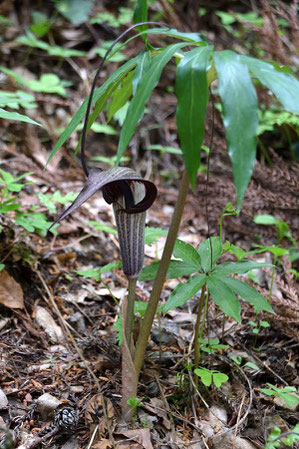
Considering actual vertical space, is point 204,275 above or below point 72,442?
above

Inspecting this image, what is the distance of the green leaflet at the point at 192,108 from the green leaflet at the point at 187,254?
0.66 m

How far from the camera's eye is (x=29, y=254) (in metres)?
2.36

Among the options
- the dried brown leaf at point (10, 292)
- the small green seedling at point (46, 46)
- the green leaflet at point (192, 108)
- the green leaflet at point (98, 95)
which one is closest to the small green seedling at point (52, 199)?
the dried brown leaf at point (10, 292)

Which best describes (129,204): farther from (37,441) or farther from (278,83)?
(37,441)

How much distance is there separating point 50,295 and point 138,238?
36.9 inches

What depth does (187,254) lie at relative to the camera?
66.7 inches

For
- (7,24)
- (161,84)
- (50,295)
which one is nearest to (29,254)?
(50,295)

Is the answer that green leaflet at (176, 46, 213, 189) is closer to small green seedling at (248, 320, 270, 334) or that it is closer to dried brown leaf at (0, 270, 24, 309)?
small green seedling at (248, 320, 270, 334)

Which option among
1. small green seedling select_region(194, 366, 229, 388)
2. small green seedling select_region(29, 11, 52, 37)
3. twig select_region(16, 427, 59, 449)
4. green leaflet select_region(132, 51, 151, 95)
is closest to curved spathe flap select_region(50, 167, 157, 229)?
green leaflet select_region(132, 51, 151, 95)

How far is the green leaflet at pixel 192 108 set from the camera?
3.41ft

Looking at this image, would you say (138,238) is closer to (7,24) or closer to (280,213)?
(280,213)

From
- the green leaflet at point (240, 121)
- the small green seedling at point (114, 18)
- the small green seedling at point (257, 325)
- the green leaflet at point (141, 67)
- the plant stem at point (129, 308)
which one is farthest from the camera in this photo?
the small green seedling at point (114, 18)

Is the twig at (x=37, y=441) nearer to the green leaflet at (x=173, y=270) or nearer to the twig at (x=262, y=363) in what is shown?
the green leaflet at (x=173, y=270)

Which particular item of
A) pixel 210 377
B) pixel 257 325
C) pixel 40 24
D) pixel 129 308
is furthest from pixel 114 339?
pixel 40 24
